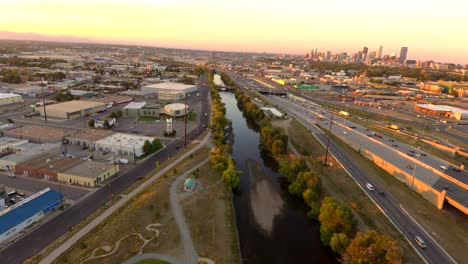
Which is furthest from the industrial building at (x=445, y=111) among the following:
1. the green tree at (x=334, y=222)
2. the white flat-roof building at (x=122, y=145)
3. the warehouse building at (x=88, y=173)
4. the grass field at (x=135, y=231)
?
the warehouse building at (x=88, y=173)

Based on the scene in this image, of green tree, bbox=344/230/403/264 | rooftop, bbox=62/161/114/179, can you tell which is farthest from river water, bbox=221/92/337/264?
rooftop, bbox=62/161/114/179

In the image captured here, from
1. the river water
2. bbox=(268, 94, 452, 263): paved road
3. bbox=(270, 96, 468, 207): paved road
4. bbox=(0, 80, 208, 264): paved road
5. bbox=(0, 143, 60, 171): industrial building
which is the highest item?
bbox=(270, 96, 468, 207): paved road

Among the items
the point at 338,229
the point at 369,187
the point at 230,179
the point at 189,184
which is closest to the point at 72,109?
the point at 189,184

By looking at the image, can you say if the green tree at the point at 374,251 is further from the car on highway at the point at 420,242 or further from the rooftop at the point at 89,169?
the rooftop at the point at 89,169

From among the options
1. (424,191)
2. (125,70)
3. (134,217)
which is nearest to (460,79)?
(424,191)

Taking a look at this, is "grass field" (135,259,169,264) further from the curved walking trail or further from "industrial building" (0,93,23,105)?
"industrial building" (0,93,23,105)

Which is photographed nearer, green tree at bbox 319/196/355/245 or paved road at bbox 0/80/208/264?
paved road at bbox 0/80/208/264

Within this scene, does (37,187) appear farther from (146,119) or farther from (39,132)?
(146,119)
